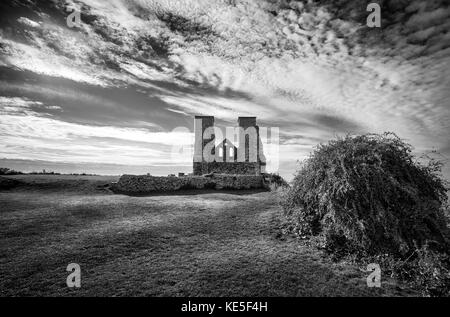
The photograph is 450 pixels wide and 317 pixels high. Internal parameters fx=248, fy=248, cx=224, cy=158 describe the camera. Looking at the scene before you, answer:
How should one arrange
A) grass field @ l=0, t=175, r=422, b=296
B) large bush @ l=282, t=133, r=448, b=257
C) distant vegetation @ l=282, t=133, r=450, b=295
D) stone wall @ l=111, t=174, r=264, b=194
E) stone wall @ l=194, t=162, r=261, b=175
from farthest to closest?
stone wall @ l=194, t=162, r=261, b=175 → stone wall @ l=111, t=174, r=264, b=194 → large bush @ l=282, t=133, r=448, b=257 → distant vegetation @ l=282, t=133, r=450, b=295 → grass field @ l=0, t=175, r=422, b=296

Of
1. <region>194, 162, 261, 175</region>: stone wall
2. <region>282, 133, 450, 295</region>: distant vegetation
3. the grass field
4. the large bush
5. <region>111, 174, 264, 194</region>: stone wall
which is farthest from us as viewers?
<region>194, 162, 261, 175</region>: stone wall

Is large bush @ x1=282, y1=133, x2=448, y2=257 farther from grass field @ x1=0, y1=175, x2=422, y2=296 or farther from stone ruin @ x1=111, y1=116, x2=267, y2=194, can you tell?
stone ruin @ x1=111, y1=116, x2=267, y2=194

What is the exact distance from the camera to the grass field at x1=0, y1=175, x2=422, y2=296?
543cm

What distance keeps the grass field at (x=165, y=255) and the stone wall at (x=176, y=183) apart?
5.66m

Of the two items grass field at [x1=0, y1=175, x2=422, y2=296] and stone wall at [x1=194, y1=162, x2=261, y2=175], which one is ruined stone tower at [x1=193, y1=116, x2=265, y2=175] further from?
grass field at [x1=0, y1=175, x2=422, y2=296]

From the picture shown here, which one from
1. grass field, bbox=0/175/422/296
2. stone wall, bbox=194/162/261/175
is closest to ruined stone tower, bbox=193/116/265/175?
stone wall, bbox=194/162/261/175

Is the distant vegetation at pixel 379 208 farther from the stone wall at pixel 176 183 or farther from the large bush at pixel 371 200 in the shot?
the stone wall at pixel 176 183

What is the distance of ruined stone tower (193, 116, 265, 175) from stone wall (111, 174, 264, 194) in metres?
9.09

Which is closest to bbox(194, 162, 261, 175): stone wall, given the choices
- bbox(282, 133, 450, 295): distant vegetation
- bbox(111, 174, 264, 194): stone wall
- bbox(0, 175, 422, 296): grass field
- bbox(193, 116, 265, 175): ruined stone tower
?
bbox(193, 116, 265, 175): ruined stone tower

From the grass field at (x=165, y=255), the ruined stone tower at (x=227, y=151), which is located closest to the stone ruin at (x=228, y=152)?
the ruined stone tower at (x=227, y=151)

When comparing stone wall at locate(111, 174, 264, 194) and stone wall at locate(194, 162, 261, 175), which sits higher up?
stone wall at locate(194, 162, 261, 175)

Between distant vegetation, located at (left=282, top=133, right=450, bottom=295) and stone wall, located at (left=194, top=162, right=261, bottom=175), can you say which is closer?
distant vegetation, located at (left=282, top=133, right=450, bottom=295)
